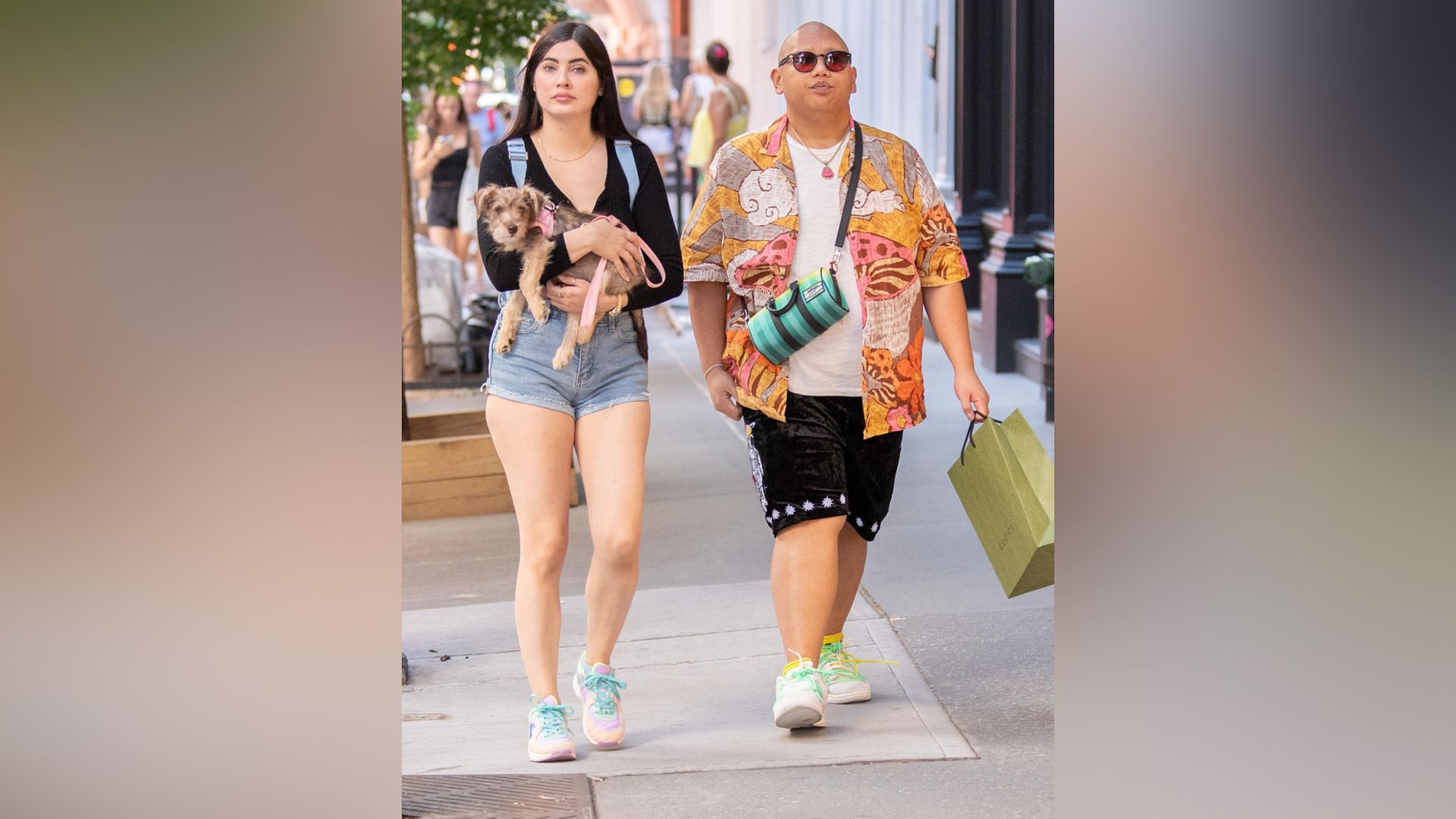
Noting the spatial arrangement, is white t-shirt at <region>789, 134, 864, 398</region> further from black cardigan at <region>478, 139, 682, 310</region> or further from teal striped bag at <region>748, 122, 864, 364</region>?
black cardigan at <region>478, 139, 682, 310</region>

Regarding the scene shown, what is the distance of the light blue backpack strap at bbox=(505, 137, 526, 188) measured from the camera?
4.20m

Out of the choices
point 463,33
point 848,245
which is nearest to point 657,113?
point 463,33

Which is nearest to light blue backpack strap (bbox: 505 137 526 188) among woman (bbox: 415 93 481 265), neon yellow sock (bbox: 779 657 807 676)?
neon yellow sock (bbox: 779 657 807 676)

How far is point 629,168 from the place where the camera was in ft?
14.1

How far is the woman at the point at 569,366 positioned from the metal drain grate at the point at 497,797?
0.17 m

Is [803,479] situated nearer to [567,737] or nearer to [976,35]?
[567,737]

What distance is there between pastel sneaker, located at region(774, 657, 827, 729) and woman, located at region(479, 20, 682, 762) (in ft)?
1.64

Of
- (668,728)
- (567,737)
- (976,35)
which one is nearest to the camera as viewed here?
(567,737)

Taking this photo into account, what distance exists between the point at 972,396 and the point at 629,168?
106cm

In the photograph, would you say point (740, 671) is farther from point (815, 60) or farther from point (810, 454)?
point (815, 60)
